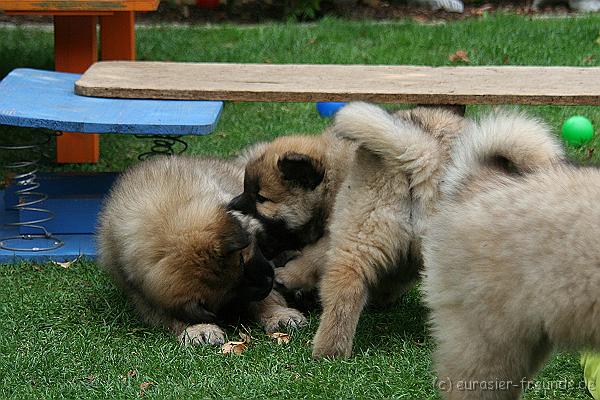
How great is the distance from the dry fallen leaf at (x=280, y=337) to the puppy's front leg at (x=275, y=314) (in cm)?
6

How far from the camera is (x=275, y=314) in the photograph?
469cm

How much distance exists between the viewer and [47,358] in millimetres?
4195

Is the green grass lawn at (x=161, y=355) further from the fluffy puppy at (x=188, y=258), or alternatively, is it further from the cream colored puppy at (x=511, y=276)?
the cream colored puppy at (x=511, y=276)

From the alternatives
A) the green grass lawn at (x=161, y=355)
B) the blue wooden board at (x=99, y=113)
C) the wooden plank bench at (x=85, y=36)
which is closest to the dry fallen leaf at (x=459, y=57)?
the green grass lawn at (x=161, y=355)

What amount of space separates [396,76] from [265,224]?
1.56m

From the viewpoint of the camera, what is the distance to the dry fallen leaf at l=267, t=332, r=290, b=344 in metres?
4.43

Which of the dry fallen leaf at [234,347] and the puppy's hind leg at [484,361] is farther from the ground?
the puppy's hind leg at [484,361]

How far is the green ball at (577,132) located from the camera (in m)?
7.13

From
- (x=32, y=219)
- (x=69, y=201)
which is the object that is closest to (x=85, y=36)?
(x=69, y=201)

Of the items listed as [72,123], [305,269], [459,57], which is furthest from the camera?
[459,57]

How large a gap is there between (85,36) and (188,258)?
10.9ft

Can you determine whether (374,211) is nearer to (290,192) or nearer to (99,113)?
(290,192)

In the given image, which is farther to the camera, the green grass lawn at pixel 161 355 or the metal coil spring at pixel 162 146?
the metal coil spring at pixel 162 146

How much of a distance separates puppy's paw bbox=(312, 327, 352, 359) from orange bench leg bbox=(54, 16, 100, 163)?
3.58m
